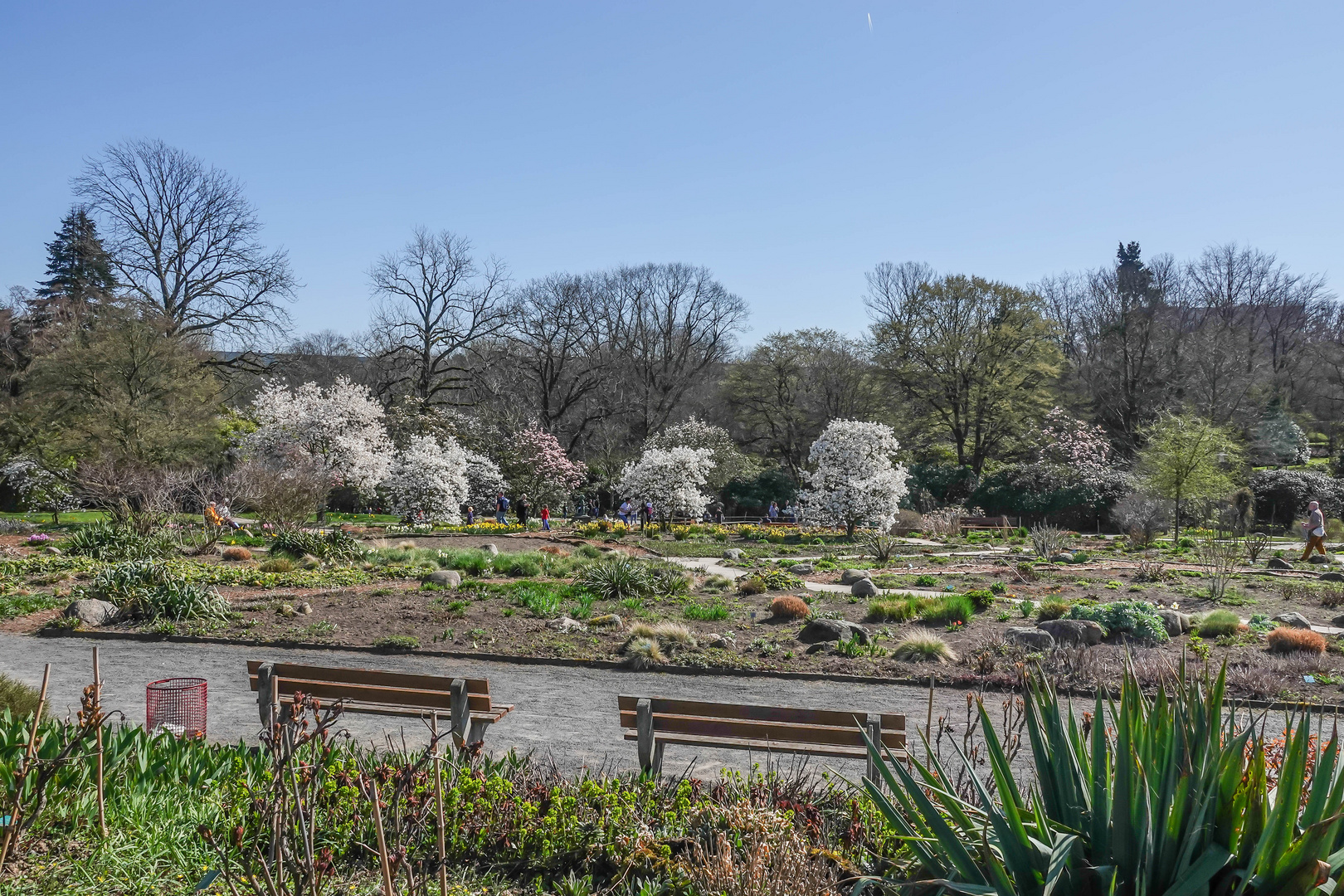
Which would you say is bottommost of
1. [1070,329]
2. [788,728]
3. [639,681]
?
[639,681]

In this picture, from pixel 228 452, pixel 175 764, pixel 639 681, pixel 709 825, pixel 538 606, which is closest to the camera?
pixel 709 825

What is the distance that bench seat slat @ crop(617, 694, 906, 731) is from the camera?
545 cm

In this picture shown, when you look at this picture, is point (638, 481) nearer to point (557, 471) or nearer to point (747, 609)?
point (557, 471)

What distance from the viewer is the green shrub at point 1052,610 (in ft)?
40.4

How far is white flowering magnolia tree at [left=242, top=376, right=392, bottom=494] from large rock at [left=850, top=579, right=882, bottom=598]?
22545mm

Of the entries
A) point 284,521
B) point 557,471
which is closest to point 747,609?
point 284,521

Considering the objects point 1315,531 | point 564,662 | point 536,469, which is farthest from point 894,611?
point 536,469

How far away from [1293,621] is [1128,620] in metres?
2.77

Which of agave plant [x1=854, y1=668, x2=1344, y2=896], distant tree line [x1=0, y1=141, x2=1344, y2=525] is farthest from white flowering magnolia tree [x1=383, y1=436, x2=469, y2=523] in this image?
agave plant [x1=854, y1=668, x2=1344, y2=896]

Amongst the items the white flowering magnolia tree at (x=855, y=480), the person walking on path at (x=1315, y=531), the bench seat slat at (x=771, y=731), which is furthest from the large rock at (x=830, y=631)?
the white flowering magnolia tree at (x=855, y=480)

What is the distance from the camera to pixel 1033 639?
414 inches

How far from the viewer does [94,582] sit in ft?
46.9

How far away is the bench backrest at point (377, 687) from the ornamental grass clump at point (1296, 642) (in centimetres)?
915

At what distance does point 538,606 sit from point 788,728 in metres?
7.89
